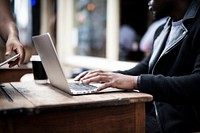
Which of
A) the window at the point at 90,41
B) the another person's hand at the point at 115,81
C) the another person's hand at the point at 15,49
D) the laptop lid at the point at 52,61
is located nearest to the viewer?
the laptop lid at the point at 52,61

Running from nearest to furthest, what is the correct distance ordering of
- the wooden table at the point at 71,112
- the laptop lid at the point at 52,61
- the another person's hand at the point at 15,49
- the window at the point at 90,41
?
the wooden table at the point at 71,112, the laptop lid at the point at 52,61, the another person's hand at the point at 15,49, the window at the point at 90,41

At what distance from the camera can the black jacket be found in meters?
1.25

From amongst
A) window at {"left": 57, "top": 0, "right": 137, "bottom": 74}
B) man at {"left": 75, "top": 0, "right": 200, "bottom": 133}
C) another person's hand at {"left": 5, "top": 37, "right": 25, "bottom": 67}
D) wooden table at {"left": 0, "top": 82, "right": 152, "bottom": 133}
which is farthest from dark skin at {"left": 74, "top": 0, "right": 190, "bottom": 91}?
window at {"left": 57, "top": 0, "right": 137, "bottom": 74}

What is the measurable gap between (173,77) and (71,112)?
505 millimetres

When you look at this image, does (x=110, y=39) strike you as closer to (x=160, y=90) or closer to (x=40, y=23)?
(x=40, y=23)

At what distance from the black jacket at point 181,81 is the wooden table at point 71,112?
0.13 metres

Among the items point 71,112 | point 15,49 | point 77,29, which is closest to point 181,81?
point 71,112

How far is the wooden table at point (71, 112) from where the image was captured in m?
0.93

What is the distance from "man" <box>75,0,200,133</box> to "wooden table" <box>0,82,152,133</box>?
4.3 inches

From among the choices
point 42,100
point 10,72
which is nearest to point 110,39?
point 10,72

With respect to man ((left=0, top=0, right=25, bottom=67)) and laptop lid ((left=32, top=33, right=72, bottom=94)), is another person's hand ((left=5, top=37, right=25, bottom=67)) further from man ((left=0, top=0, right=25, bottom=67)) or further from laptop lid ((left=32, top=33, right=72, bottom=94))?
laptop lid ((left=32, top=33, right=72, bottom=94))

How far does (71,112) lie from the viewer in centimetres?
101

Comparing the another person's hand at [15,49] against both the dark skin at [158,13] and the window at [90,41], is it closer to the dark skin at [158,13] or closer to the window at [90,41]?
the dark skin at [158,13]

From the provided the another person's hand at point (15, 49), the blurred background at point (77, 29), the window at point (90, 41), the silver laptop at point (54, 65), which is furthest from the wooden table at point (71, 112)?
the blurred background at point (77, 29)
